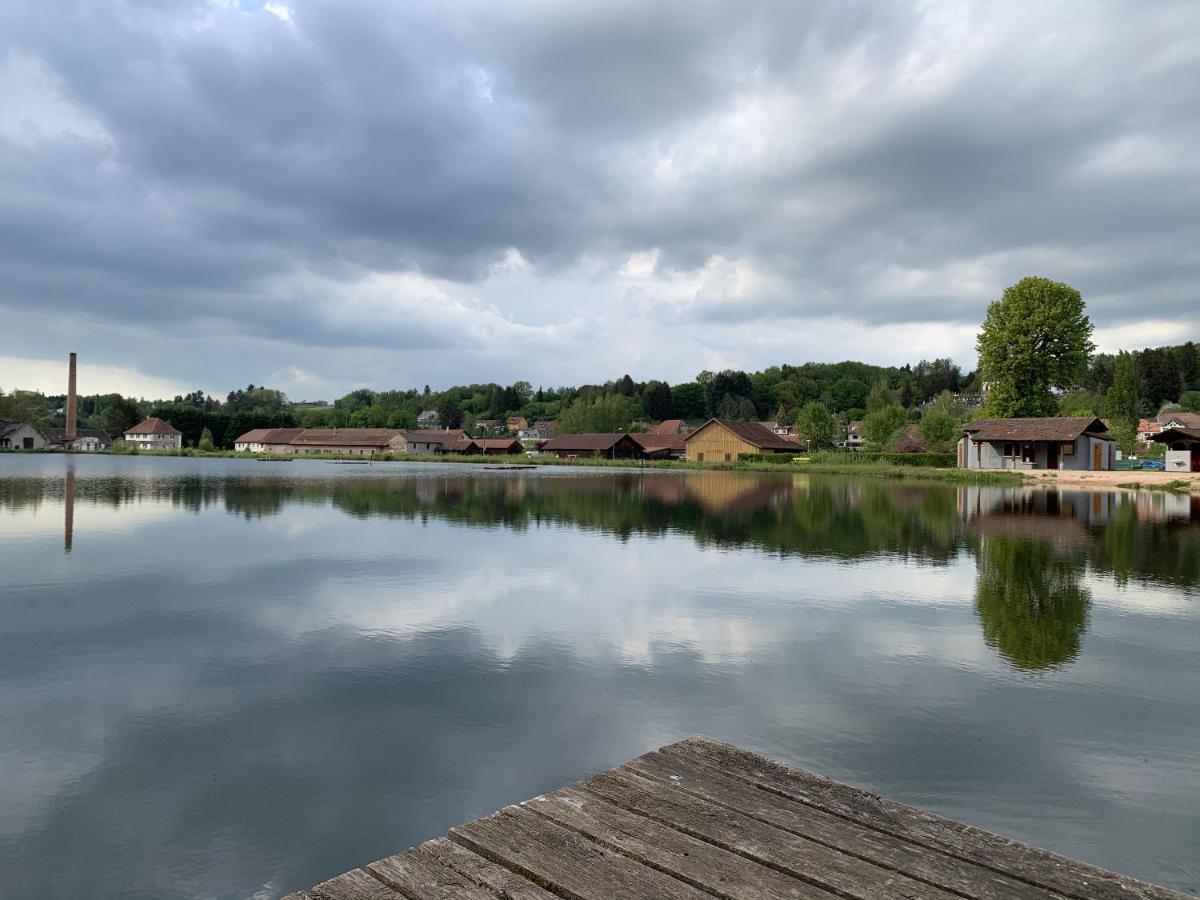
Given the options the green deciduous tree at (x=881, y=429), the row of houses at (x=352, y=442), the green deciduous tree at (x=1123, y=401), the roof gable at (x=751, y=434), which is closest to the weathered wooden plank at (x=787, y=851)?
the green deciduous tree at (x=881, y=429)

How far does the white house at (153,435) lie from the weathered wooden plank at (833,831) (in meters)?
147

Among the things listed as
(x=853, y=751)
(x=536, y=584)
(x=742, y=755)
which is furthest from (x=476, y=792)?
(x=536, y=584)

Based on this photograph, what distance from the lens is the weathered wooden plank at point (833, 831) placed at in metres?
3.10

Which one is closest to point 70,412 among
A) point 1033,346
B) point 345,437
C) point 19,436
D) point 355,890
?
point 19,436

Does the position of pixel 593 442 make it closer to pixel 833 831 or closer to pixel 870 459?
pixel 870 459

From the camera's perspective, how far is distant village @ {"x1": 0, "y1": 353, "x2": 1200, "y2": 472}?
5631 centimetres

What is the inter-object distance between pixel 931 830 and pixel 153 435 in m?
151

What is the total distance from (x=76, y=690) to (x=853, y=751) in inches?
291

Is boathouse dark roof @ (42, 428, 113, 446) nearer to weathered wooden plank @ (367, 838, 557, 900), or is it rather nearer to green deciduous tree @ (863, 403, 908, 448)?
green deciduous tree @ (863, 403, 908, 448)

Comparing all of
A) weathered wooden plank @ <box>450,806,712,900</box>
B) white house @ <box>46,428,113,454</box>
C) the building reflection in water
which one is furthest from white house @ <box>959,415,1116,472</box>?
white house @ <box>46,428,113,454</box>

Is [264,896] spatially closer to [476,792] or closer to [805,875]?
[476,792]

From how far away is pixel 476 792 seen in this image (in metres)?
5.71

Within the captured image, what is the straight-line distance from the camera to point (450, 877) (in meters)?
3.12

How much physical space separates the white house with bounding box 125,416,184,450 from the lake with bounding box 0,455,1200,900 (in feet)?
431
